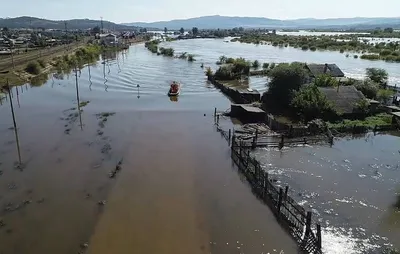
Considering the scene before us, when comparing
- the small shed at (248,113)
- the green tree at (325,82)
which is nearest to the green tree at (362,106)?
the green tree at (325,82)

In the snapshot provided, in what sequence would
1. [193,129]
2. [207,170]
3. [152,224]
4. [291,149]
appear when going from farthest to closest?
[193,129]
[291,149]
[207,170]
[152,224]

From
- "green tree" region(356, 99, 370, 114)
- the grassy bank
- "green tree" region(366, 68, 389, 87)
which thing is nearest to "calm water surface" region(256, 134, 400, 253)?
the grassy bank

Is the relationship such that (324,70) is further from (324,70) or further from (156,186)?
(156,186)

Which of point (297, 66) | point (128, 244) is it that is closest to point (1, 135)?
point (128, 244)

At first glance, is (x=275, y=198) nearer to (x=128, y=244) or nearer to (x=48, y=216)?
(x=128, y=244)

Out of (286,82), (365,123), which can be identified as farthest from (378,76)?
(365,123)

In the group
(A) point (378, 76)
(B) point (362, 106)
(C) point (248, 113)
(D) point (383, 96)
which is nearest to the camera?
(B) point (362, 106)

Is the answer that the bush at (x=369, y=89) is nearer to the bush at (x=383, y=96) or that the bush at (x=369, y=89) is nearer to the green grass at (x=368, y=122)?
the bush at (x=383, y=96)
